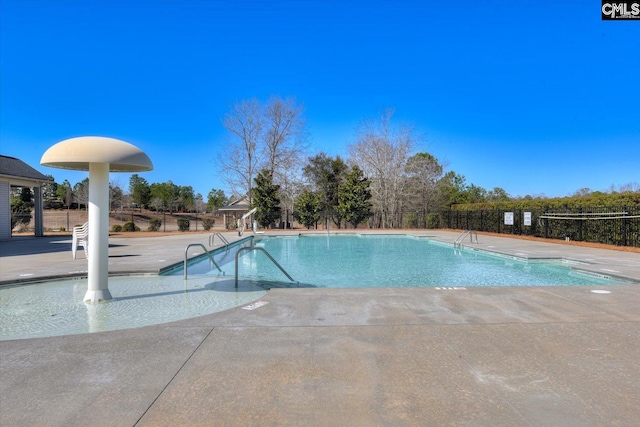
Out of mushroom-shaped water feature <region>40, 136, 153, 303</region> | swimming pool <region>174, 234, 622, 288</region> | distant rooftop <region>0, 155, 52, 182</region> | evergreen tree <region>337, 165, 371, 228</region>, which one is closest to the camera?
mushroom-shaped water feature <region>40, 136, 153, 303</region>

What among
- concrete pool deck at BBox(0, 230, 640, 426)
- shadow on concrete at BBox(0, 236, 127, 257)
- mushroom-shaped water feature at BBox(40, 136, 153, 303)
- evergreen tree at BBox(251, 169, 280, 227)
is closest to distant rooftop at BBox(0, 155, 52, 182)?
shadow on concrete at BBox(0, 236, 127, 257)

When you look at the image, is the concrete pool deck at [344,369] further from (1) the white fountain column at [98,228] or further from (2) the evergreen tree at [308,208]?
(2) the evergreen tree at [308,208]

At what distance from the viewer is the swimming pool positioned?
7.86m

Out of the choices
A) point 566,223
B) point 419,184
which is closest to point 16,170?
point 566,223

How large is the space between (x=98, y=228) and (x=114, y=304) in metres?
1.07

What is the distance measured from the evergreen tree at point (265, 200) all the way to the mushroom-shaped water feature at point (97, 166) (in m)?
22.5

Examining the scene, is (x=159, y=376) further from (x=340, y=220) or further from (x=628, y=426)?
(x=340, y=220)

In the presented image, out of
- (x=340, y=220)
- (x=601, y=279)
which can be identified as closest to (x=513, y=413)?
(x=601, y=279)

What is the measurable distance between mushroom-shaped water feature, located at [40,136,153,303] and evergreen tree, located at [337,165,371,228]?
24021 millimetres

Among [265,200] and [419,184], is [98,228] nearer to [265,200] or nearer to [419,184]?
[265,200]

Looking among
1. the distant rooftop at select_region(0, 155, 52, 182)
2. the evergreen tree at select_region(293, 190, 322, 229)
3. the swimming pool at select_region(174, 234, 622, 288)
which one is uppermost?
the distant rooftop at select_region(0, 155, 52, 182)

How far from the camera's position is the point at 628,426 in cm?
215

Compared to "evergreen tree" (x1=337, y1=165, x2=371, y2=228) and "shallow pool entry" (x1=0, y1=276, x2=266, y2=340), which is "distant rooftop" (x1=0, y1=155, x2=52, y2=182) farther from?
"evergreen tree" (x1=337, y1=165, x2=371, y2=228)

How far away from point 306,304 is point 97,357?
2491 mm
